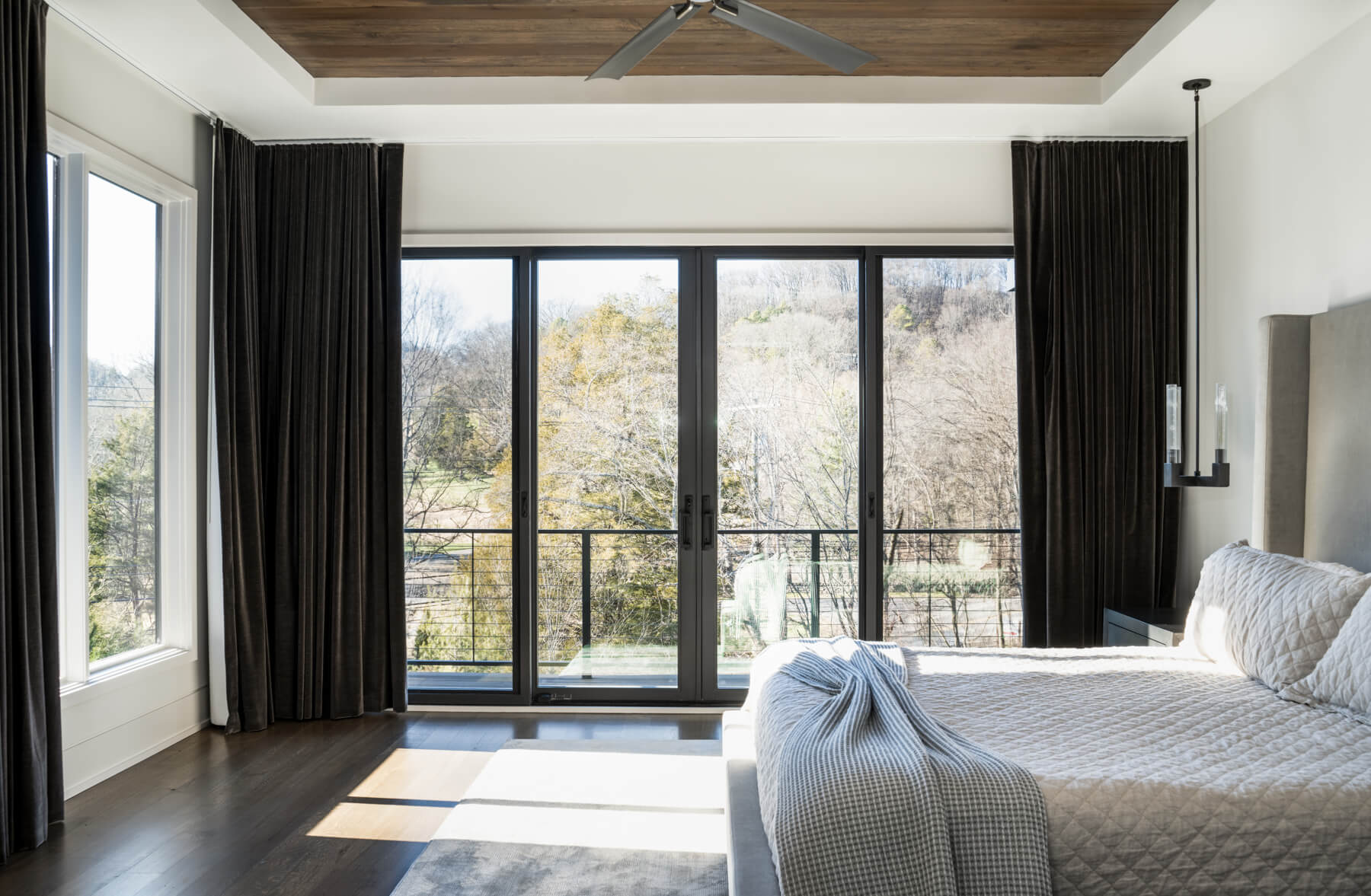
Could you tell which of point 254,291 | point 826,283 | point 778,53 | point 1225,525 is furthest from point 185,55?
point 1225,525

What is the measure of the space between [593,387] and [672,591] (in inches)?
42.2

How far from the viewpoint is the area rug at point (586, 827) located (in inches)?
99.3

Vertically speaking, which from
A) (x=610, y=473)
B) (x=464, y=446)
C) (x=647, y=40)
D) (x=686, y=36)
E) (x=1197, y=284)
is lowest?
(x=610, y=473)

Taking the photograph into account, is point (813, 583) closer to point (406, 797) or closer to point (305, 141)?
point (406, 797)

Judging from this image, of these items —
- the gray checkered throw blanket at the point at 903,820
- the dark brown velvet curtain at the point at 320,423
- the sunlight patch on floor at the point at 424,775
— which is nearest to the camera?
the gray checkered throw blanket at the point at 903,820

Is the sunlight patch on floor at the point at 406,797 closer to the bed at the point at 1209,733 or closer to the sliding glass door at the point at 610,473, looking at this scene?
the sliding glass door at the point at 610,473

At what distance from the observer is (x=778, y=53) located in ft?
11.6

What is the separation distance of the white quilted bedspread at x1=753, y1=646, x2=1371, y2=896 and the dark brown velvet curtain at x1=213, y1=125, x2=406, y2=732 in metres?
2.59

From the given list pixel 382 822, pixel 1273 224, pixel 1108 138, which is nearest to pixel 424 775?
pixel 382 822

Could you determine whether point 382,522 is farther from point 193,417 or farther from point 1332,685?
point 1332,685

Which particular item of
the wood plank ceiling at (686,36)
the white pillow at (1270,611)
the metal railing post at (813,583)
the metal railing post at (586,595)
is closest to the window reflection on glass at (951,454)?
the metal railing post at (813,583)

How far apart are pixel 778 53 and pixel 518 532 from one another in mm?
2450

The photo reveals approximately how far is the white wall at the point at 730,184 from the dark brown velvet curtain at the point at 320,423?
0.41 metres

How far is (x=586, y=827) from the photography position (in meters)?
2.91
